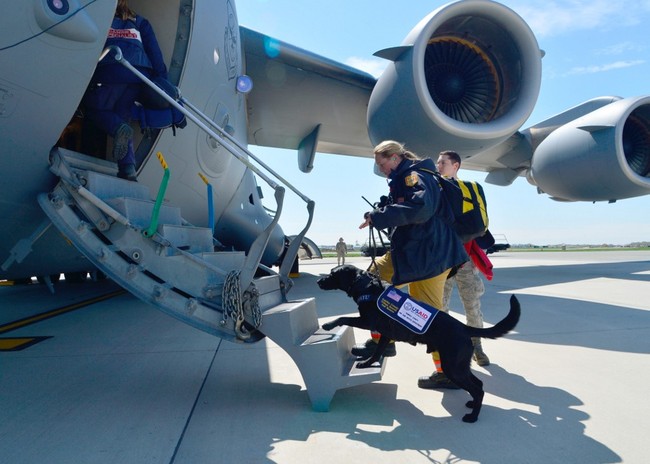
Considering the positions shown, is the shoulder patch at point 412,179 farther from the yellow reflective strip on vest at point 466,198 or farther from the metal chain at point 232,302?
the metal chain at point 232,302

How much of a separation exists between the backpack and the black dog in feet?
1.92

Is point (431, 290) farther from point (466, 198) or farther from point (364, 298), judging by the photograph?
point (466, 198)

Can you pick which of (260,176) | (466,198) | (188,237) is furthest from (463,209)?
(188,237)

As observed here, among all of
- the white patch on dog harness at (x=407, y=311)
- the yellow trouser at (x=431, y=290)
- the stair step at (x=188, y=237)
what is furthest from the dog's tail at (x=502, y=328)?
the stair step at (x=188, y=237)

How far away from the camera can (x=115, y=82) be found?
2859mm

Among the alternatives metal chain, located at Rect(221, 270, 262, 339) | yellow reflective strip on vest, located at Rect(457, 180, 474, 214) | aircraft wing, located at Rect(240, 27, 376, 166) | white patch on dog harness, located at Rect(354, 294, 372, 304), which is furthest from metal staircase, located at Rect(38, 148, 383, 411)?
aircraft wing, located at Rect(240, 27, 376, 166)

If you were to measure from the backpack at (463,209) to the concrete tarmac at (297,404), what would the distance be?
1009mm

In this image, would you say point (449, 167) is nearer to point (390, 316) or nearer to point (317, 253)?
point (390, 316)

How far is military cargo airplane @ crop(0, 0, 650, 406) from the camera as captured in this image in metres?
2.43

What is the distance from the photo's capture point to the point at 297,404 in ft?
7.86

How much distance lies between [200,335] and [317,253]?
7.66m

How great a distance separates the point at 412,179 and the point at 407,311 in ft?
2.50

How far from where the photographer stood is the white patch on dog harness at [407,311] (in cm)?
227

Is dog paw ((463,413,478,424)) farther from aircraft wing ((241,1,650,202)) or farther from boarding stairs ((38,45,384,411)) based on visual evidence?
aircraft wing ((241,1,650,202))
